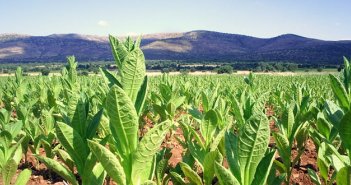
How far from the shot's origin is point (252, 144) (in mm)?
1927

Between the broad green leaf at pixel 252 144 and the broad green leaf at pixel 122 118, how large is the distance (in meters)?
0.63

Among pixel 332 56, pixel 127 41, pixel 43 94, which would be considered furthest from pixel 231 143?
pixel 332 56

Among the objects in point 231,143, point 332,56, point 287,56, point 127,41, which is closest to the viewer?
point 231,143

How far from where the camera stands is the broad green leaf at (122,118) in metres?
1.92

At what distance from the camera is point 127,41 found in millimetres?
2770

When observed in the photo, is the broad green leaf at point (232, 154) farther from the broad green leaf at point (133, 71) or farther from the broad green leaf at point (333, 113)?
the broad green leaf at point (333, 113)

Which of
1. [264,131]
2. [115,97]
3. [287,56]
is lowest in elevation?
[287,56]

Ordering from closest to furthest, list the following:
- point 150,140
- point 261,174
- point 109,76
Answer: point 150,140 → point 261,174 → point 109,76

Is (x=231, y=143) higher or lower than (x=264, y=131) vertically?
lower

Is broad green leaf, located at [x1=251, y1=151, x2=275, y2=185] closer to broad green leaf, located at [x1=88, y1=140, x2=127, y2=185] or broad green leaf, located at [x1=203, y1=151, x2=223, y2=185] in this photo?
broad green leaf, located at [x1=203, y1=151, x2=223, y2=185]

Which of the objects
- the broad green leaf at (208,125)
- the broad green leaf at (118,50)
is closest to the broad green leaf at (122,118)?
the broad green leaf at (118,50)

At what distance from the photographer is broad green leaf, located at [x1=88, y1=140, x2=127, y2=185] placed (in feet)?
6.52

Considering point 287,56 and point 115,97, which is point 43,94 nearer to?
point 115,97

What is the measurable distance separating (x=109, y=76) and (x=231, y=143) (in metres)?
0.99
